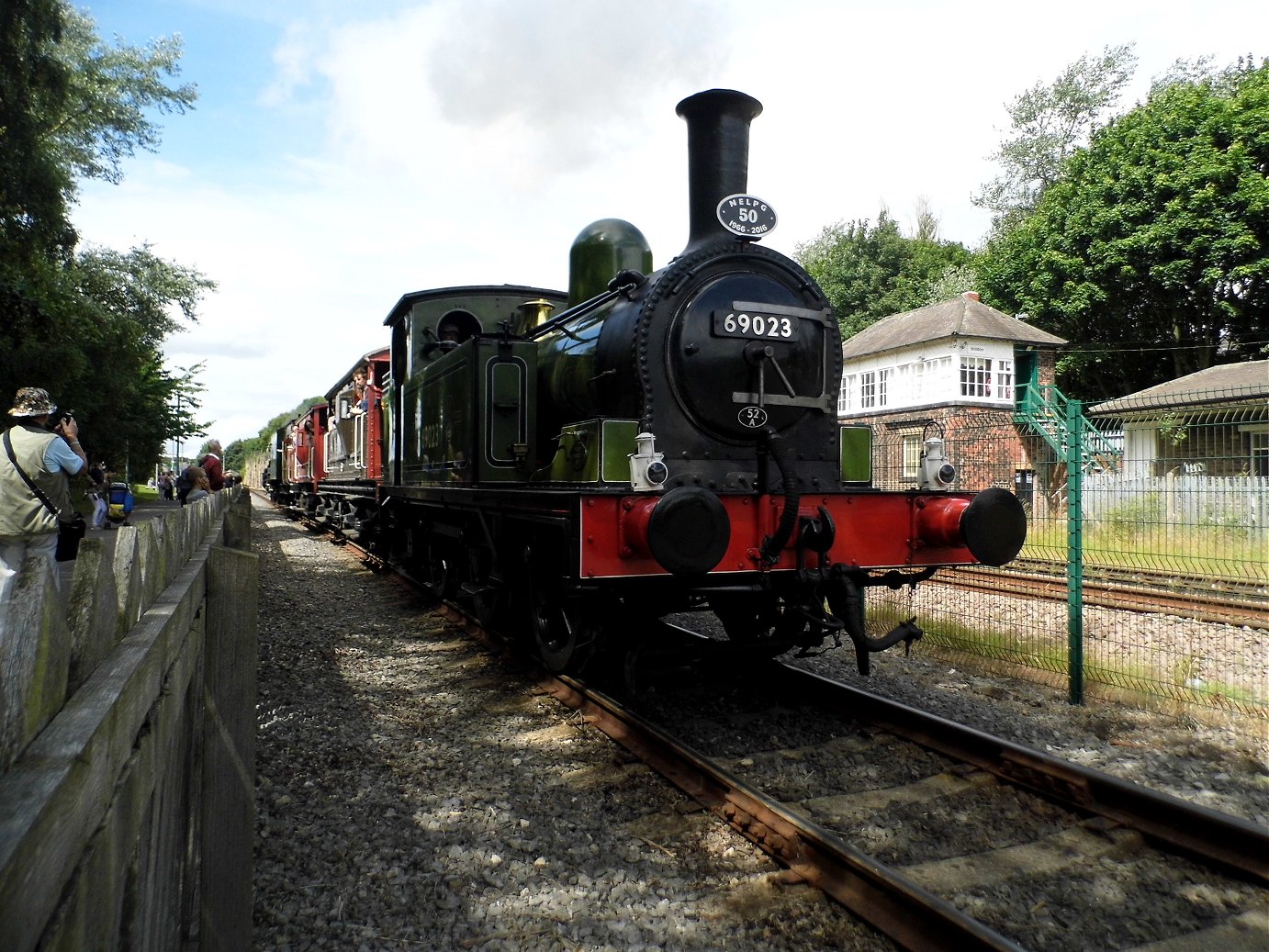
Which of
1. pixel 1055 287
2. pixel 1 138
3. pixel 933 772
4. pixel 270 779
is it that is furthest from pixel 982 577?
pixel 1055 287

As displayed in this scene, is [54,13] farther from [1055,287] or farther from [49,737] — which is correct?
[1055,287]

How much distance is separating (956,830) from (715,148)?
4.04 meters

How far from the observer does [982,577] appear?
10.0 metres

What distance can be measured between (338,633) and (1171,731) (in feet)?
21.4

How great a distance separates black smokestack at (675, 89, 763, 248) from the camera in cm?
529

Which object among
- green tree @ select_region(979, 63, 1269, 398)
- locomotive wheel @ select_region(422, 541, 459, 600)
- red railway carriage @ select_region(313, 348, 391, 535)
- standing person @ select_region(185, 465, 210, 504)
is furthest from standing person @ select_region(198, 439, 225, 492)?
green tree @ select_region(979, 63, 1269, 398)

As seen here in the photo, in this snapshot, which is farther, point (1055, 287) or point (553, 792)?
point (1055, 287)

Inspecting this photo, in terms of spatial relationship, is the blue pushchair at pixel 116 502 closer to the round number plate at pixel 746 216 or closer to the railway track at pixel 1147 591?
the round number plate at pixel 746 216

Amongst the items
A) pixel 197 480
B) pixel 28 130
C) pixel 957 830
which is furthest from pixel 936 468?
pixel 28 130

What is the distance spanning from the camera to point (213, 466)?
10898 mm

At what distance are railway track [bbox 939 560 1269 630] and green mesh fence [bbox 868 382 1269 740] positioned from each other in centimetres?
3

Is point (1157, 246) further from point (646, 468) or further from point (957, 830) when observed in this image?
point (957, 830)

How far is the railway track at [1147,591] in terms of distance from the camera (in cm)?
770

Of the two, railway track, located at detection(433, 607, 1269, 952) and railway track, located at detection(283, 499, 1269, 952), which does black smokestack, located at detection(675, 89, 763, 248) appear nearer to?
railway track, located at detection(283, 499, 1269, 952)
